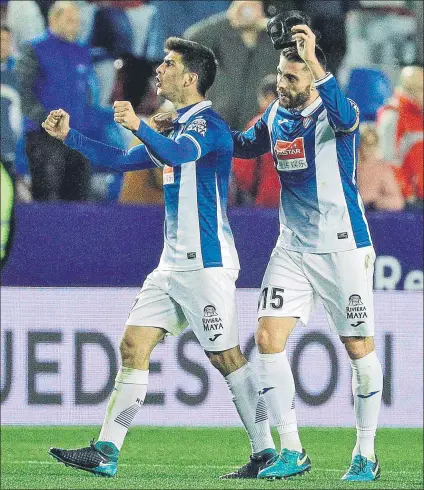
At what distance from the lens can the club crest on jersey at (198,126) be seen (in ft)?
21.3

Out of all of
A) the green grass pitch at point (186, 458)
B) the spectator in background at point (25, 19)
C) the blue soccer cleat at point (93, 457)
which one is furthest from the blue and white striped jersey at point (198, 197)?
the spectator in background at point (25, 19)

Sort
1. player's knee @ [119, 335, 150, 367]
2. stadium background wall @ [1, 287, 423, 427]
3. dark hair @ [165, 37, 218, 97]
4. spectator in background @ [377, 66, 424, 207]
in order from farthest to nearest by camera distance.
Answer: spectator in background @ [377, 66, 424, 207] < stadium background wall @ [1, 287, 423, 427] < dark hair @ [165, 37, 218, 97] < player's knee @ [119, 335, 150, 367]

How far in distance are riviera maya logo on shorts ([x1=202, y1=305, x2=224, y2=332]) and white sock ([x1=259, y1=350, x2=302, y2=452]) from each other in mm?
273

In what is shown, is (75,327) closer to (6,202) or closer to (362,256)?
(6,202)

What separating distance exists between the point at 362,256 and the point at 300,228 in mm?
328

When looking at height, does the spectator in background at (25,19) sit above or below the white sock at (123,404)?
above

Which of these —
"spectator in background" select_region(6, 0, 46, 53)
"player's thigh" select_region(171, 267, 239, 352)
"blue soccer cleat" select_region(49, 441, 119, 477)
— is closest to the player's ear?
"player's thigh" select_region(171, 267, 239, 352)

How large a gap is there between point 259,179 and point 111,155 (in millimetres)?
3799

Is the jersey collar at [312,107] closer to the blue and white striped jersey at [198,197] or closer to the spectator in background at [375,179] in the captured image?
the blue and white striped jersey at [198,197]

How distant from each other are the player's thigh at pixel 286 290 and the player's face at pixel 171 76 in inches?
36.7

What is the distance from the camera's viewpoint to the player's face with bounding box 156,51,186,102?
6.68 metres

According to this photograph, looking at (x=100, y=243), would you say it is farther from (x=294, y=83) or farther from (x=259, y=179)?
(x=294, y=83)

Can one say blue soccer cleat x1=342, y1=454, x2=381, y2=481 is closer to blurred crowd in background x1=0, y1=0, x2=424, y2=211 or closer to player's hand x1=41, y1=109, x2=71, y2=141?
player's hand x1=41, y1=109, x2=71, y2=141

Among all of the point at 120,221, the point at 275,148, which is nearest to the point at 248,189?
the point at 120,221
